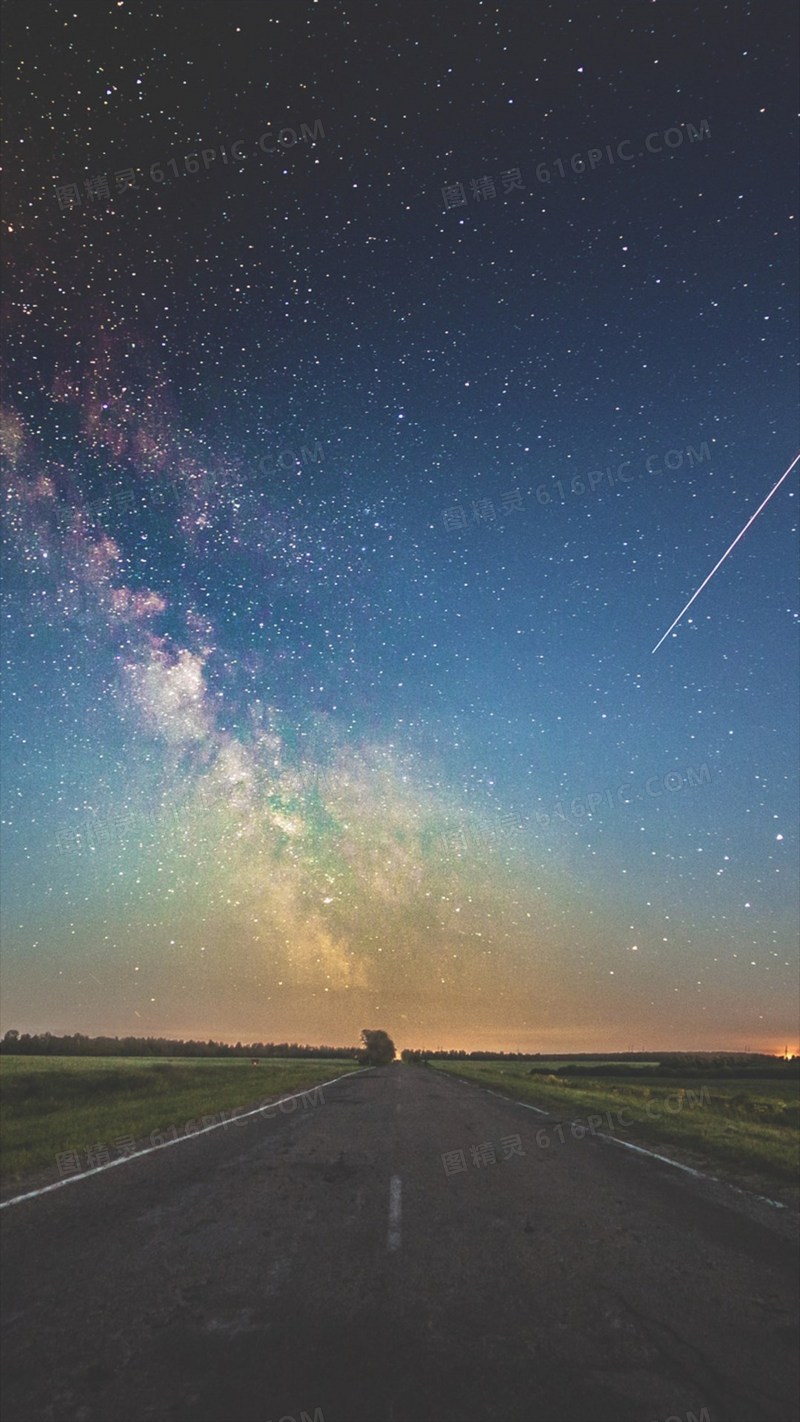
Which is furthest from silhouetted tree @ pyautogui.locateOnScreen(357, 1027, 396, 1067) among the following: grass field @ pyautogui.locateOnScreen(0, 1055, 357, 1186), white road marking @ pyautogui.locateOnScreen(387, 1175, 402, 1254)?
white road marking @ pyautogui.locateOnScreen(387, 1175, 402, 1254)

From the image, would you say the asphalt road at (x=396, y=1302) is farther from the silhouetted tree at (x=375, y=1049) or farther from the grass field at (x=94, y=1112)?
the silhouetted tree at (x=375, y=1049)

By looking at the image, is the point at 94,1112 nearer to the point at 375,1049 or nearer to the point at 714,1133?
the point at 714,1133

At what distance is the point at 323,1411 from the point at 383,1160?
7676mm

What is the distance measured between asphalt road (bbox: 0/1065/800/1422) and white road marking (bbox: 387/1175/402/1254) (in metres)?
0.04

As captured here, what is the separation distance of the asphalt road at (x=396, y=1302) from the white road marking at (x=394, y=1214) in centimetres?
4

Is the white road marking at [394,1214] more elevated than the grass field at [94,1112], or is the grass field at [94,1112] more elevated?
the white road marking at [394,1214]

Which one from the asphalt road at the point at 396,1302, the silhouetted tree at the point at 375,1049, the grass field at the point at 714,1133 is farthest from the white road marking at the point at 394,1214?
the silhouetted tree at the point at 375,1049

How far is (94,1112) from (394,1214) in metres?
14.7

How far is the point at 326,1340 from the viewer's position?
4039mm

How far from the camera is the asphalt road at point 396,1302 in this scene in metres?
3.47

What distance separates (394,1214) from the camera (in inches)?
275

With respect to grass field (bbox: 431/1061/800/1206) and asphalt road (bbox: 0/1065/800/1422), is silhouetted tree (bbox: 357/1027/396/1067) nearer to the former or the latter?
grass field (bbox: 431/1061/800/1206)

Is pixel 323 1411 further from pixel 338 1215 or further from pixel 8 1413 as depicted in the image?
pixel 338 1215

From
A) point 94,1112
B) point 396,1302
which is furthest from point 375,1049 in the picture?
point 396,1302
